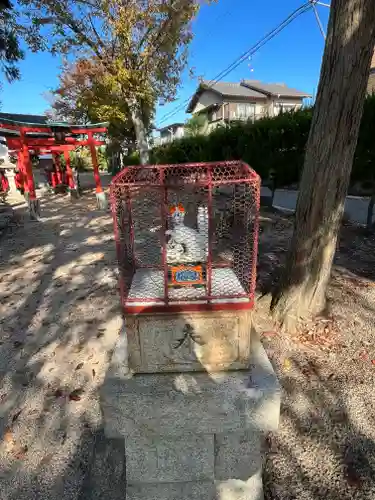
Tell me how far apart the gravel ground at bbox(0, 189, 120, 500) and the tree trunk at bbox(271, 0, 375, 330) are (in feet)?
7.21

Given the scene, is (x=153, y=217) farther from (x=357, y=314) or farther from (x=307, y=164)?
(x=357, y=314)

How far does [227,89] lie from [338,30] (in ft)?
98.9

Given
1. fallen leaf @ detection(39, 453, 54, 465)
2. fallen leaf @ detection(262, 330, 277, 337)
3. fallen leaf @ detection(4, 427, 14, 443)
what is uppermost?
fallen leaf @ detection(262, 330, 277, 337)

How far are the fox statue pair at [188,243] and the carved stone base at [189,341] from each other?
32 centimetres

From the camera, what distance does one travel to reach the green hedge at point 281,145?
672 centimetres

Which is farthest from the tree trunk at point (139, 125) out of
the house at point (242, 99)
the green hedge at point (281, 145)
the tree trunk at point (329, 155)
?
the house at point (242, 99)

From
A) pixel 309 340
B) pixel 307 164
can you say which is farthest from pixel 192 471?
pixel 307 164

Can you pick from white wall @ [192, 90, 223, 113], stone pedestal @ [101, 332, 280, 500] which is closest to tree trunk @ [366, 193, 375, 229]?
stone pedestal @ [101, 332, 280, 500]

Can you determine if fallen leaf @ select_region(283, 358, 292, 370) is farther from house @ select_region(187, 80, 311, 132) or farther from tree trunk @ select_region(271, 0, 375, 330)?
house @ select_region(187, 80, 311, 132)

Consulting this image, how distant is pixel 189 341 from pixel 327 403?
1.66 meters

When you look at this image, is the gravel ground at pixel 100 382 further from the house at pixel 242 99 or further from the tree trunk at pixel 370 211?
the house at pixel 242 99

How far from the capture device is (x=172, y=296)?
1673 mm

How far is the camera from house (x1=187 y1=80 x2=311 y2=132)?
28.4 meters

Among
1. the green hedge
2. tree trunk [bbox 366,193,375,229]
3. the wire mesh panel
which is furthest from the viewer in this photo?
the green hedge
